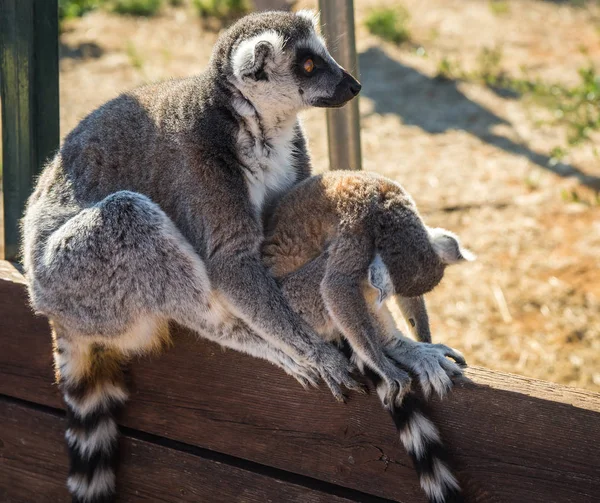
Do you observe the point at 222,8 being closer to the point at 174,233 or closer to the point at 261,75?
the point at 261,75

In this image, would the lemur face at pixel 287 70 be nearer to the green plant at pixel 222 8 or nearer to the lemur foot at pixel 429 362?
the lemur foot at pixel 429 362

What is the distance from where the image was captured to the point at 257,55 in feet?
10.7

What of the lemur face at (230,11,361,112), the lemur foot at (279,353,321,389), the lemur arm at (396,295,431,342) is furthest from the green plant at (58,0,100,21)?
the lemur foot at (279,353,321,389)

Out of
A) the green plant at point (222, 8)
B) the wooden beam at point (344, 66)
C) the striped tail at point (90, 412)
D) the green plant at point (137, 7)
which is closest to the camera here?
the striped tail at point (90, 412)

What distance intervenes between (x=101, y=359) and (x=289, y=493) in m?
1.00

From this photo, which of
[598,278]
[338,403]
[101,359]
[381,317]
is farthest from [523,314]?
[101,359]

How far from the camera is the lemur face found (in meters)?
3.29

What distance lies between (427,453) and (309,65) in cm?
178

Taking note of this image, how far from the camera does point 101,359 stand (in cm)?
324

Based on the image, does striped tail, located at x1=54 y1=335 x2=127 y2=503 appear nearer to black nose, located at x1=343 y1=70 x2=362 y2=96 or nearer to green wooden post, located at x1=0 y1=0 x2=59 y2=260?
green wooden post, located at x1=0 y1=0 x2=59 y2=260

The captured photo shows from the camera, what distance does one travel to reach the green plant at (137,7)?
10.5 metres

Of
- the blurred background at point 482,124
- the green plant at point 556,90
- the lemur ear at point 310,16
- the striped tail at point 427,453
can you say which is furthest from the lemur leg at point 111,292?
the green plant at point 556,90

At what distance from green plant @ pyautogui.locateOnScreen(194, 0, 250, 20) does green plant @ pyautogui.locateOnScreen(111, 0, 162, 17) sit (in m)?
0.63

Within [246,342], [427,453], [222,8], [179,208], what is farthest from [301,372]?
[222,8]
